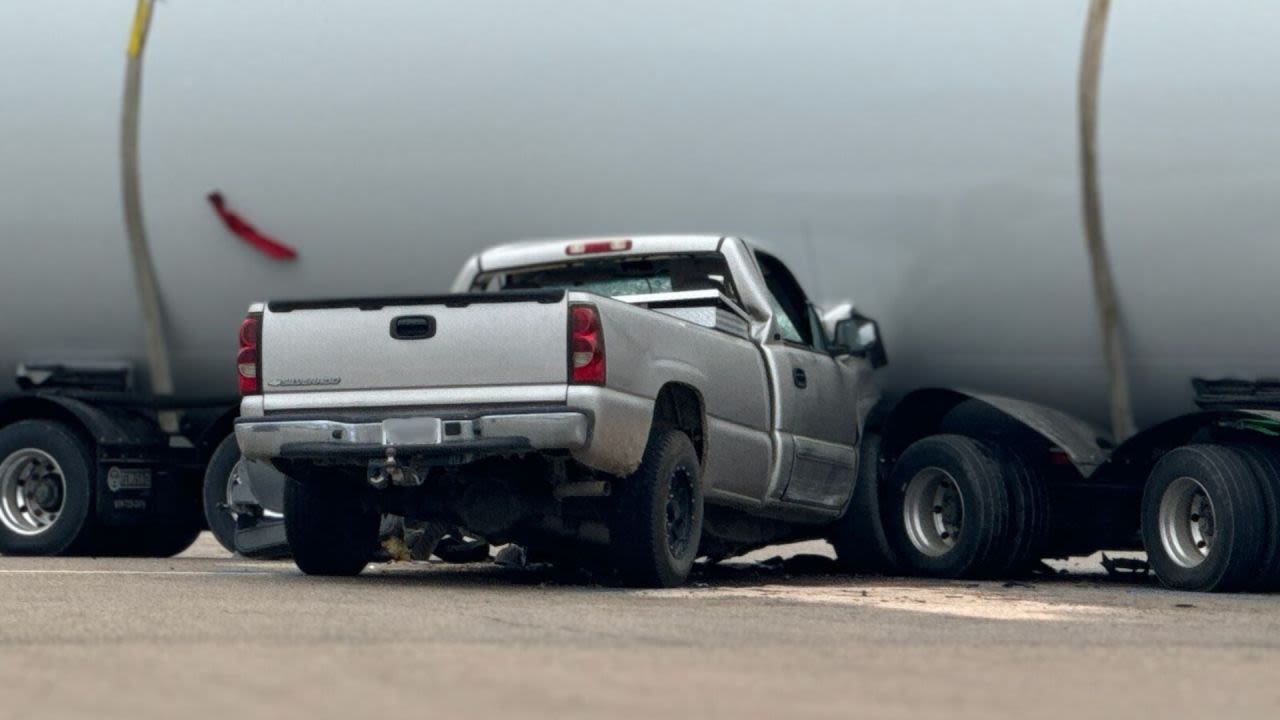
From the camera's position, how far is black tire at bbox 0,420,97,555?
1314 cm

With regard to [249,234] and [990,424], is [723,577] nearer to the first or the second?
[990,424]

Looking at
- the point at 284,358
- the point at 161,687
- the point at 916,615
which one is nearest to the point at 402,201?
the point at 284,358

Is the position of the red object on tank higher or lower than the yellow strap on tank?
lower

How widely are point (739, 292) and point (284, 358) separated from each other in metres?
2.44

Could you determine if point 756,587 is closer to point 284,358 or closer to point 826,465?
point 826,465

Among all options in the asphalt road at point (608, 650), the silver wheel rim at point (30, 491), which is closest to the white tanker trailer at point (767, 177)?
the silver wheel rim at point (30, 491)

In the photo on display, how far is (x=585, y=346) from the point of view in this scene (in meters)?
9.98

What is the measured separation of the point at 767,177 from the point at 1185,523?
2.67 m

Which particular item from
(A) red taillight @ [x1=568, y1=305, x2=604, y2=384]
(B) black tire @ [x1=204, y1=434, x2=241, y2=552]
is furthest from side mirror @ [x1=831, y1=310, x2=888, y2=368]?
(B) black tire @ [x1=204, y1=434, x2=241, y2=552]

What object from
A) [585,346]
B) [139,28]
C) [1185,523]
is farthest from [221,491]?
[1185,523]

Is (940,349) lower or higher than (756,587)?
higher

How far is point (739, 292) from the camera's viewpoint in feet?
38.2

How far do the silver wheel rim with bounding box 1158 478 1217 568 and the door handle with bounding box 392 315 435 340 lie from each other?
3.70 m

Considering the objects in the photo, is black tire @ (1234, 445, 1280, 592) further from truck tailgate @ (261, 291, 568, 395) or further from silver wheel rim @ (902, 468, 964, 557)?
truck tailgate @ (261, 291, 568, 395)
